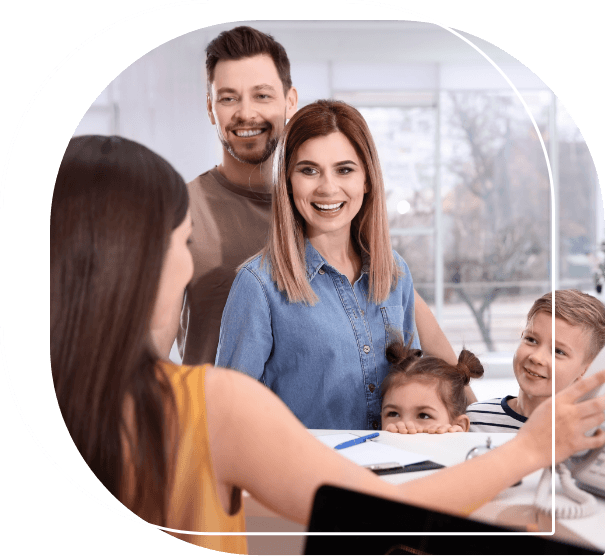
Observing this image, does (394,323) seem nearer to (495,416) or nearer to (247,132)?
(495,416)

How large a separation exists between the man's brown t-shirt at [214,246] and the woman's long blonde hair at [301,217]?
0.12ft

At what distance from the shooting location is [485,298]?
1353 mm

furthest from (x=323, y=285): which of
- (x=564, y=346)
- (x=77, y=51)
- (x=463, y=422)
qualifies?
(x=77, y=51)

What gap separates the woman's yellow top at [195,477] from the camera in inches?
50.8

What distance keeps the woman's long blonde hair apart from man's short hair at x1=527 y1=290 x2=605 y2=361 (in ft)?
1.03

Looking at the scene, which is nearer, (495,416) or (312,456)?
(312,456)

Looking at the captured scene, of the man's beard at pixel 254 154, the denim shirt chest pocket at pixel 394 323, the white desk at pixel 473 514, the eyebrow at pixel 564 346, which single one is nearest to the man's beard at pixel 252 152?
the man's beard at pixel 254 154

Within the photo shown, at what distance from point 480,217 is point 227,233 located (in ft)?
1.67

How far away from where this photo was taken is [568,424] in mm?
1313

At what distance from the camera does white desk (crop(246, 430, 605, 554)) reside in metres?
1.28

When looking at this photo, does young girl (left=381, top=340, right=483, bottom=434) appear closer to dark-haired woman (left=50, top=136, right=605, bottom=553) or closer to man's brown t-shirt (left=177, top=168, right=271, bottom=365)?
dark-haired woman (left=50, top=136, right=605, bottom=553)

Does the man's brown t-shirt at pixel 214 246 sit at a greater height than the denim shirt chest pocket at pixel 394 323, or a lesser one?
greater

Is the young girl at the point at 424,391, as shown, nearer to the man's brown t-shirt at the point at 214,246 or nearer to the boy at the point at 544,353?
the boy at the point at 544,353

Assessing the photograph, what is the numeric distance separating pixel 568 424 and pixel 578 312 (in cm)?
23
